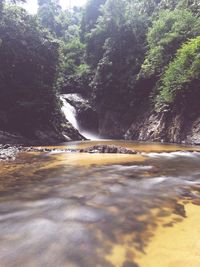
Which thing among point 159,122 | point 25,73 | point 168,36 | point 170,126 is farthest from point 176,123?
point 25,73

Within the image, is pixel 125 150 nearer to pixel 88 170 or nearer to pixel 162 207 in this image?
pixel 88 170

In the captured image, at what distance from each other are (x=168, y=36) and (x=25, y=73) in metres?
14.9

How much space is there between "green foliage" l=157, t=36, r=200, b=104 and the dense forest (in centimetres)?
8

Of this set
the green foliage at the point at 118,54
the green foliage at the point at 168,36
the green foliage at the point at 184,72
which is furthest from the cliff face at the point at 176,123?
the green foliage at the point at 118,54

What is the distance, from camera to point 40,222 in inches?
173

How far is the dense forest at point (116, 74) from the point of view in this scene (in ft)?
79.0

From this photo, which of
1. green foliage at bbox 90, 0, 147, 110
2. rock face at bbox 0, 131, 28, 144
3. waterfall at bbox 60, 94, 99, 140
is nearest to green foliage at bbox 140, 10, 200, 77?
green foliage at bbox 90, 0, 147, 110

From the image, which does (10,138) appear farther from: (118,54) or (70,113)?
(118,54)

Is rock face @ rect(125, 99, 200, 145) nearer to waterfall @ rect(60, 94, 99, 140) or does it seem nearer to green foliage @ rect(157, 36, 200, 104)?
green foliage @ rect(157, 36, 200, 104)

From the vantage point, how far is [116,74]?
3691cm

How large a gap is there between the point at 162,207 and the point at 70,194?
201cm

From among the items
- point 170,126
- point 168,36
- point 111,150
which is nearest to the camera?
point 111,150

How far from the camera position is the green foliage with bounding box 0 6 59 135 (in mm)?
24078

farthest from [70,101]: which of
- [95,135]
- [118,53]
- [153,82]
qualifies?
[153,82]
